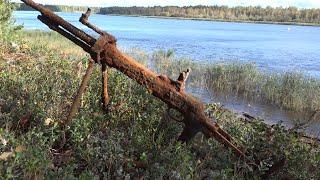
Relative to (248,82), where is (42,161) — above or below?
above

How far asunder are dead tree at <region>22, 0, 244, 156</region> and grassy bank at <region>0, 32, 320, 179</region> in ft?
0.71

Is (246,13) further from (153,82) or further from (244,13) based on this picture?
(153,82)

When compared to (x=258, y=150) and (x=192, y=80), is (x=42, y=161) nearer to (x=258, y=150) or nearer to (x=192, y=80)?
(x=258, y=150)

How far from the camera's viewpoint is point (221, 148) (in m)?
5.80

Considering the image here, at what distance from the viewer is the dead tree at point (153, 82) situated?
5613mm

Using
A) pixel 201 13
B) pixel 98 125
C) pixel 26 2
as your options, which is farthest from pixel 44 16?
pixel 201 13

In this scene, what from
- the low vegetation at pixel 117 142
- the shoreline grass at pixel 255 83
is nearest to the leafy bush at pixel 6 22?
the low vegetation at pixel 117 142

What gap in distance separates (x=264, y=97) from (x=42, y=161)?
45.9 ft

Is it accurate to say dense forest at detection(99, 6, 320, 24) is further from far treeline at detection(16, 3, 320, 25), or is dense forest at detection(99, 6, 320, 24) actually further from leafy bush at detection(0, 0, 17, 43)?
leafy bush at detection(0, 0, 17, 43)

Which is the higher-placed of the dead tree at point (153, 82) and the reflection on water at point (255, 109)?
the dead tree at point (153, 82)

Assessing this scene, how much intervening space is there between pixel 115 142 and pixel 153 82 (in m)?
0.88

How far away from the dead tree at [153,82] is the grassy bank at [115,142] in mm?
218

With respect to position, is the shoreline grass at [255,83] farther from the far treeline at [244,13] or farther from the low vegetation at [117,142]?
the far treeline at [244,13]

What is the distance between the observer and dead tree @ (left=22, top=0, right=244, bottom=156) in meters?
5.61
